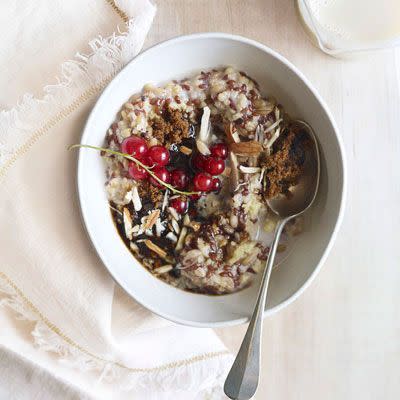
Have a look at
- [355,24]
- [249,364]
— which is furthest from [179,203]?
[355,24]

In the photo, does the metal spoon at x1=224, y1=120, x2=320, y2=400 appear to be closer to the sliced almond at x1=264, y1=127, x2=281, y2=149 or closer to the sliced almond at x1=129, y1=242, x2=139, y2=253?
the sliced almond at x1=264, y1=127, x2=281, y2=149

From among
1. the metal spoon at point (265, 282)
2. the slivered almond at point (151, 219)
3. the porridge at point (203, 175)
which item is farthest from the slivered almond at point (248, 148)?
the slivered almond at point (151, 219)

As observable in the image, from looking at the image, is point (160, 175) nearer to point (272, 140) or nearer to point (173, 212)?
point (173, 212)

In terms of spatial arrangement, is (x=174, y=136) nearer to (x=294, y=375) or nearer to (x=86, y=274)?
(x=86, y=274)

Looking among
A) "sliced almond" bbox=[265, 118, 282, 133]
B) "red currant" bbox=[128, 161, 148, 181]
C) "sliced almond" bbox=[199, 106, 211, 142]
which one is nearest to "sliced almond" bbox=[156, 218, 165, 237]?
"red currant" bbox=[128, 161, 148, 181]

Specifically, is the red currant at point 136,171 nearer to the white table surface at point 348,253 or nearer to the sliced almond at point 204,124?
the sliced almond at point 204,124

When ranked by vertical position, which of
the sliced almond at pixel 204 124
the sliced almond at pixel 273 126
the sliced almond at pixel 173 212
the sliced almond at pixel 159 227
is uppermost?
the sliced almond at pixel 204 124

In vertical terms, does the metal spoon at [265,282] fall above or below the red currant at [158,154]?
below
